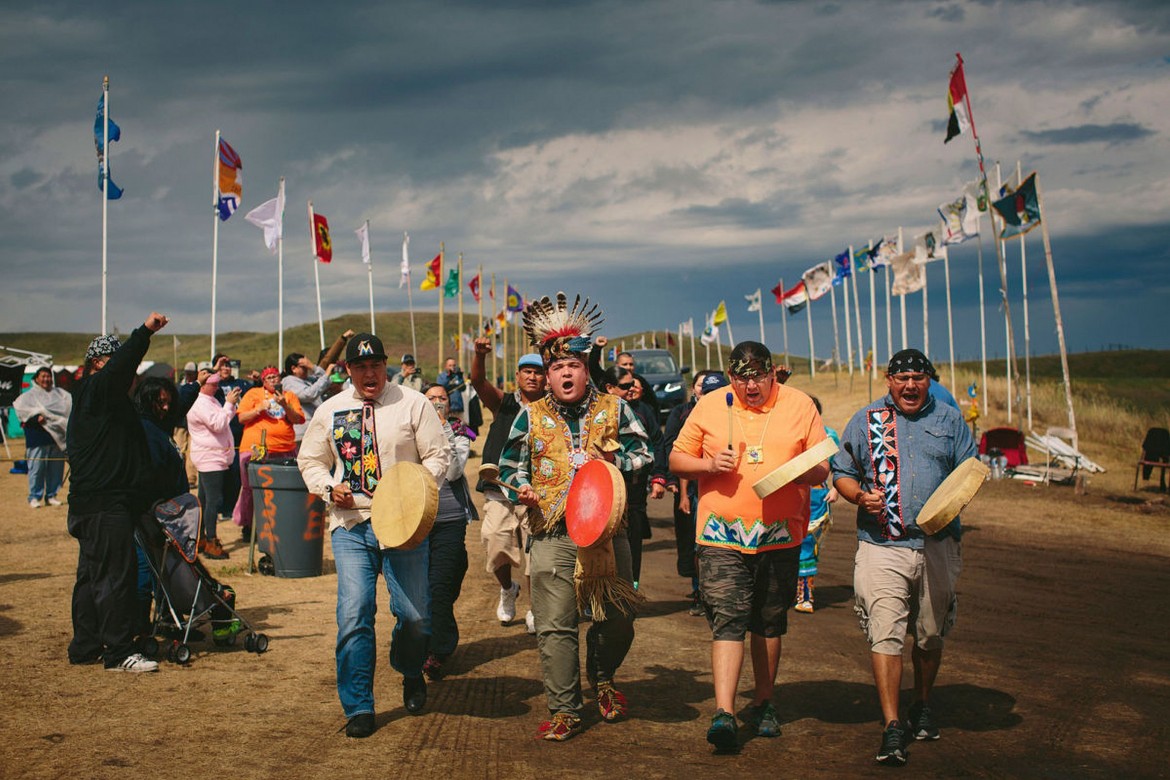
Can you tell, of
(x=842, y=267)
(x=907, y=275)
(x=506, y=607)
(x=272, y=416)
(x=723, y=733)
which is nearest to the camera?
(x=723, y=733)

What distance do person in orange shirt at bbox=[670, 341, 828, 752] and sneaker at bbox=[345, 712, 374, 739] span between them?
193cm

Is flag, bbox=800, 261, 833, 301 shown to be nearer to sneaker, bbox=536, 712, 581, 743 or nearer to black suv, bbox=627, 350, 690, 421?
black suv, bbox=627, 350, 690, 421

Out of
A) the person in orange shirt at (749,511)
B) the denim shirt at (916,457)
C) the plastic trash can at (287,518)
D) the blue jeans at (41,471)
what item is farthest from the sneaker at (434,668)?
the blue jeans at (41,471)

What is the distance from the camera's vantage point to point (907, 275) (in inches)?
1454

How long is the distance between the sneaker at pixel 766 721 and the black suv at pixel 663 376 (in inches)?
946

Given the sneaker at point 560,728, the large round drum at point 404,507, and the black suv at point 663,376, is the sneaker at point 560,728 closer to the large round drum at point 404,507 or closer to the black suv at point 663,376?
the large round drum at point 404,507

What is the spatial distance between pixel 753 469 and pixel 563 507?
1.12 meters

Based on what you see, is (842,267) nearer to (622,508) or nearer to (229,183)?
(229,183)

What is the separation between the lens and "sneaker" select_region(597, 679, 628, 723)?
6.30 meters

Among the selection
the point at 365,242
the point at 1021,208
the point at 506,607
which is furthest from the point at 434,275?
the point at 506,607

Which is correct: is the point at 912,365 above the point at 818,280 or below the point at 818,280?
below

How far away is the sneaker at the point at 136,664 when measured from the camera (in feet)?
23.6

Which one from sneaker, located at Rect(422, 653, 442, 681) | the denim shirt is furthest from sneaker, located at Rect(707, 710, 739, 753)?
sneaker, located at Rect(422, 653, 442, 681)

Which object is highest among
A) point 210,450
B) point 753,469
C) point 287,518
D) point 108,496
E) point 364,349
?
point 364,349
